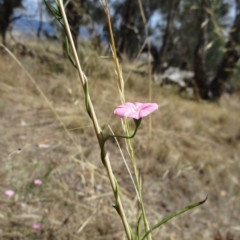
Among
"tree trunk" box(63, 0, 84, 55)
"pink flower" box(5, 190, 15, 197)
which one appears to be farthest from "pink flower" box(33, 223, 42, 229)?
"tree trunk" box(63, 0, 84, 55)

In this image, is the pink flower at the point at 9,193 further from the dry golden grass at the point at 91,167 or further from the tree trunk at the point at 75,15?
the tree trunk at the point at 75,15

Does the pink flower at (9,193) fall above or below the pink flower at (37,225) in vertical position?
above

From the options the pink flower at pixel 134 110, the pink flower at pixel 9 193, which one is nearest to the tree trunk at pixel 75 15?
the pink flower at pixel 9 193

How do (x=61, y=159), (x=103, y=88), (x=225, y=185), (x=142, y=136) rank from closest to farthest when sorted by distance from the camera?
(x=61, y=159) → (x=225, y=185) → (x=142, y=136) → (x=103, y=88)

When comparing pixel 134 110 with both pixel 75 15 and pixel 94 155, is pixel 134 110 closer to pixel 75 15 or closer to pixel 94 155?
pixel 94 155

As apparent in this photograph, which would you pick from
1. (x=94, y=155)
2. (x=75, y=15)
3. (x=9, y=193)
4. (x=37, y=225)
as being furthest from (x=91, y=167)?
(x=75, y=15)

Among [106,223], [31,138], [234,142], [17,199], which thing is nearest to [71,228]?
[106,223]

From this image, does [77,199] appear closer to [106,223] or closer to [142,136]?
[106,223]
